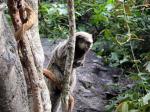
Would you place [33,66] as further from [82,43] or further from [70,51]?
[82,43]

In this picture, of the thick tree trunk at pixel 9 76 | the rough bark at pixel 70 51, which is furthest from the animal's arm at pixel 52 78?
the thick tree trunk at pixel 9 76

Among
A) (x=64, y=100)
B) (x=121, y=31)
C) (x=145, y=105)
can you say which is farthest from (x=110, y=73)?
(x=64, y=100)

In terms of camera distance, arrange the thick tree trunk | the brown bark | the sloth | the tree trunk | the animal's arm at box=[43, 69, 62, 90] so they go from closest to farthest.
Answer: the thick tree trunk
the brown bark
the tree trunk
the animal's arm at box=[43, 69, 62, 90]
the sloth

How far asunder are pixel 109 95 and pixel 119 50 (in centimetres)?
92

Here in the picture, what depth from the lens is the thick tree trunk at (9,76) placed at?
151cm

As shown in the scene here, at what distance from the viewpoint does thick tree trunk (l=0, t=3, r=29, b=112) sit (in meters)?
1.51

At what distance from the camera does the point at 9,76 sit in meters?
1.53

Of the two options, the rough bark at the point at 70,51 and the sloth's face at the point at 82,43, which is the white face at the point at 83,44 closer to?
the sloth's face at the point at 82,43

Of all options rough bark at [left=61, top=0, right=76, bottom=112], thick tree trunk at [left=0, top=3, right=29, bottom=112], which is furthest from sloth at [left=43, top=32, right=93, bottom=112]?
thick tree trunk at [left=0, top=3, right=29, bottom=112]

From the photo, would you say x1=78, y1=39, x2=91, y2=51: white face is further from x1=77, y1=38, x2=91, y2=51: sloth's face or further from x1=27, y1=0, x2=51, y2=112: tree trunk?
x1=27, y1=0, x2=51, y2=112: tree trunk

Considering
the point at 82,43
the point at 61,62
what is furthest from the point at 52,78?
the point at 82,43

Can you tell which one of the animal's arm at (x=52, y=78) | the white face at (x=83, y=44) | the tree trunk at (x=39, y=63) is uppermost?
the tree trunk at (x=39, y=63)

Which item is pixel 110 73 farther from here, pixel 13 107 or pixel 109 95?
pixel 13 107

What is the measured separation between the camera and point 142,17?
7789 mm
